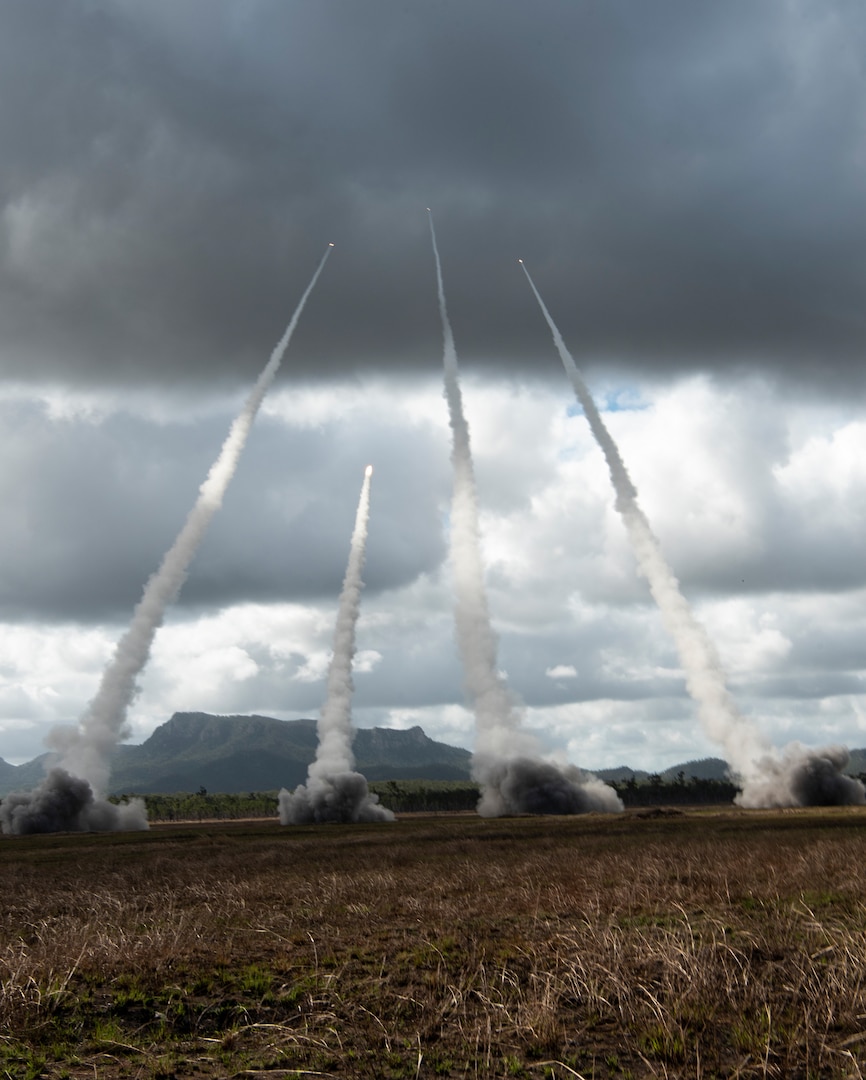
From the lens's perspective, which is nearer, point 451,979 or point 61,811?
point 451,979

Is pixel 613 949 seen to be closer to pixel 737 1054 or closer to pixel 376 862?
pixel 737 1054

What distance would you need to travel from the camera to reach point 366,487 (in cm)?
9844

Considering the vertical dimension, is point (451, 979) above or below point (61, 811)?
above

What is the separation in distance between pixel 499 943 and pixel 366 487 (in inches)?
3064

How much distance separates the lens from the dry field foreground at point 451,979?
50.8 feet

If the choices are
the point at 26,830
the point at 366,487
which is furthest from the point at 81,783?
the point at 366,487

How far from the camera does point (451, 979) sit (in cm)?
1934

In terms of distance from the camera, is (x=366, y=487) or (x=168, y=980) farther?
(x=366, y=487)

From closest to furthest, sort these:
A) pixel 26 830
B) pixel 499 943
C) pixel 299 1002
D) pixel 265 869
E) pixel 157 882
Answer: pixel 299 1002 < pixel 499 943 < pixel 157 882 < pixel 265 869 < pixel 26 830

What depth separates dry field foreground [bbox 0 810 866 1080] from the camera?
50.8 ft

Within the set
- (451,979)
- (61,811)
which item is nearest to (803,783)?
(61,811)

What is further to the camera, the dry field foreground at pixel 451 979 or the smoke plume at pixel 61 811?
the smoke plume at pixel 61 811

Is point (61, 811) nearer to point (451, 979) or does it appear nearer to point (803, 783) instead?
point (803, 783)

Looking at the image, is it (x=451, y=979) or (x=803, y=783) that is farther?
(x=803, y=783)
